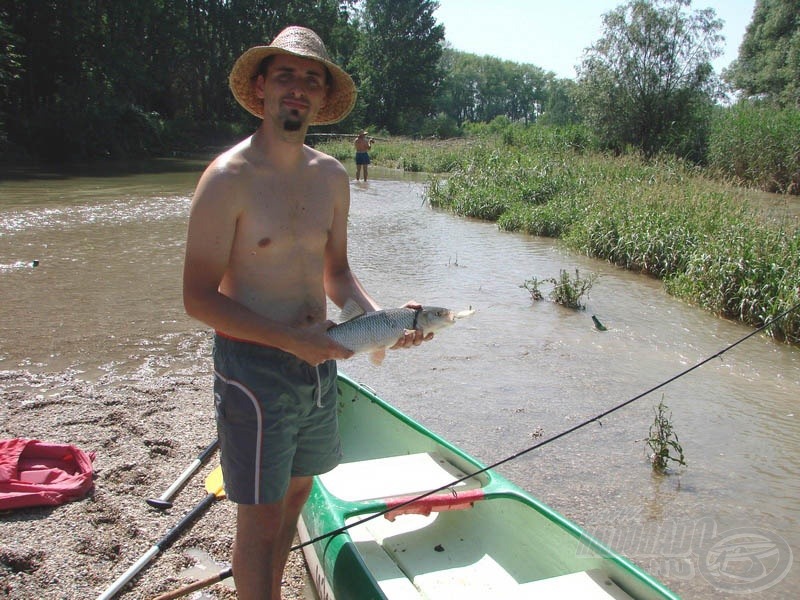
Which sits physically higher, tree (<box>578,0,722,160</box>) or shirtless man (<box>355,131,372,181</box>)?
tree (<box>578,0,722,160</box>)

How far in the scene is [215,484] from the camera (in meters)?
4.15

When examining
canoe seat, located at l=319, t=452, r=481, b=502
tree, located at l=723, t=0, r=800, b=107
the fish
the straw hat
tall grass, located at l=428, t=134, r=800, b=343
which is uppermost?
tree, located at l=723, t=0, r=800, b=107

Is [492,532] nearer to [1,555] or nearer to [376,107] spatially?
[1,555]

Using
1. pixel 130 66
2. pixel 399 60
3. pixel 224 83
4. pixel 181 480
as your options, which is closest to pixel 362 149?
pixel 130 66

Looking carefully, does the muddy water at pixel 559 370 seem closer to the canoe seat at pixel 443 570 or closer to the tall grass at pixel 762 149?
the canoe seat at pixel 443 570

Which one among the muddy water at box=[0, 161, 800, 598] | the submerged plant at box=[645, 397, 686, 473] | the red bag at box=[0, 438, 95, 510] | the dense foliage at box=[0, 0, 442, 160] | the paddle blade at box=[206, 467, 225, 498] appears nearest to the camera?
the red bag at box=[0, 438, 95, 510]

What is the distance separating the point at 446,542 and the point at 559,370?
3.83 metres

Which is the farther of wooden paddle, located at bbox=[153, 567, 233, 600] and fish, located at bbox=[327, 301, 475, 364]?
wooden paddle, located at bbox=[153, 567, 233, 600]

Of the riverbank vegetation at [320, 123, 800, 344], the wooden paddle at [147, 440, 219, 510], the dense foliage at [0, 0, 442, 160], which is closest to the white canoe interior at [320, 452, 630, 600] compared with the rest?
the wooden paddle at [147, 440, 219, 510]

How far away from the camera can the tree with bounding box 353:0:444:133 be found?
65.5 metres

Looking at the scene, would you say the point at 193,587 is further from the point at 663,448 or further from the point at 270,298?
the point at 663,448

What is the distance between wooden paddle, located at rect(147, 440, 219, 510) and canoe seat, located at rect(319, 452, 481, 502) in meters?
0.86

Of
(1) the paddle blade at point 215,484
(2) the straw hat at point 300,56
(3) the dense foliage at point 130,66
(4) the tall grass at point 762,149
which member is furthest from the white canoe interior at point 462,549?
(3) the dense foliage at point 130,66

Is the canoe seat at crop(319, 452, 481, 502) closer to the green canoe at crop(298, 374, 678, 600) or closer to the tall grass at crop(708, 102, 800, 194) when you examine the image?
the green canoe at crop(298, 374, 678, 600)
